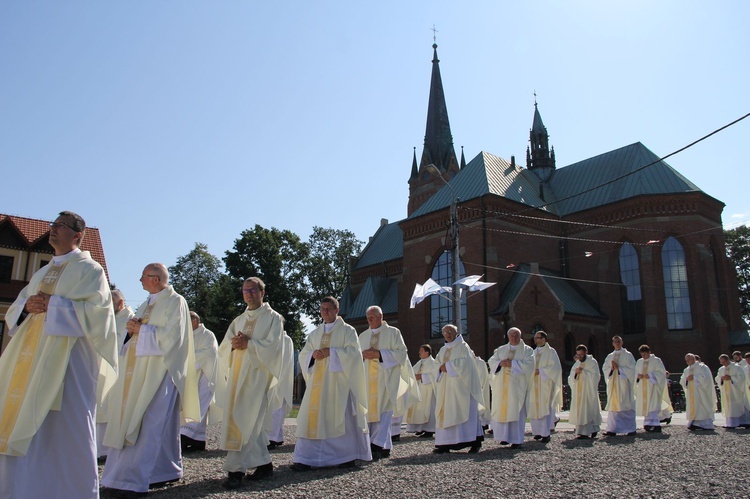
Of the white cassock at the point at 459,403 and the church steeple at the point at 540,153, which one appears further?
the church steeple at the point at 540,153

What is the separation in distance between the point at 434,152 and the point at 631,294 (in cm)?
2464

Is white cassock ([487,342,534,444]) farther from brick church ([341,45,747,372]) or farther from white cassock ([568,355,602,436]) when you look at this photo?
brick church ([341,45,747,372])

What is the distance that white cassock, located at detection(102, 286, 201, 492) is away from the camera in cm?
589

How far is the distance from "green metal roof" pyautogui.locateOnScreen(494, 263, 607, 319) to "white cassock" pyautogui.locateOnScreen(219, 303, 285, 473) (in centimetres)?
2519

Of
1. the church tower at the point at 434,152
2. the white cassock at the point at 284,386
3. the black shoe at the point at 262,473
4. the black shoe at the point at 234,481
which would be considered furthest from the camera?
the church tower at the point at 434,152

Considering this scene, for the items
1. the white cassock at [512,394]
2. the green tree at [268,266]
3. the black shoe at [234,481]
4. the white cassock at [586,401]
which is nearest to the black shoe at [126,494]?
the black shoe at [234,481]

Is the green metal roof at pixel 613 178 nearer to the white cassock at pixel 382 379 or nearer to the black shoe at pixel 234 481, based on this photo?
the white cassock at pixel 382 379

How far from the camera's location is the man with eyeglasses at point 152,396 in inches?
232

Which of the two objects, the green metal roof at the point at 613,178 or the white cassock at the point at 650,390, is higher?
the green metal roof at the point at 613,178

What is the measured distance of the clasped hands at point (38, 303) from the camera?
4.72 meters

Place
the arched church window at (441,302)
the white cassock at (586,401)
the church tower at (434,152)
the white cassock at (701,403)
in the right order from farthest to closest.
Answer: the church tower at (434,152)
the arched church window at (441,302)
the white cassock at (701,403)
the white cassock at (586,401)

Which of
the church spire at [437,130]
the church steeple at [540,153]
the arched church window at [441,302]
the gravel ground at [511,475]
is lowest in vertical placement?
the gravel ground at [511,475]

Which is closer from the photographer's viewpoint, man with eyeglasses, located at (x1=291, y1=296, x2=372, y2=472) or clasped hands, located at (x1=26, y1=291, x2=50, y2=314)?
clasped hands, located at (x1=26, y1=291, x2=50, y2=314)

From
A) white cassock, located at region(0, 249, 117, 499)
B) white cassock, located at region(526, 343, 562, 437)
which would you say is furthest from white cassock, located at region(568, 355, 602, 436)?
white cassock, located at region(0, 249, 117, 499)
